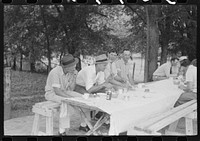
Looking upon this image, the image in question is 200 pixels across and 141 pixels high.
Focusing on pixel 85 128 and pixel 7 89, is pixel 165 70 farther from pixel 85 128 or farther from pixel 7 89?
pixel 7 89

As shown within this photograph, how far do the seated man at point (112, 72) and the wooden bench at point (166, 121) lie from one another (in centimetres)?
133

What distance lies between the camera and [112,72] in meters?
5.41

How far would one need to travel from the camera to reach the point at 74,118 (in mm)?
4949

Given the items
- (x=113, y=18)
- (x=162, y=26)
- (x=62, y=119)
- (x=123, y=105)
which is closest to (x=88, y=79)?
(x=62, y=119)

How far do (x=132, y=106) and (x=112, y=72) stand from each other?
2.18 meters

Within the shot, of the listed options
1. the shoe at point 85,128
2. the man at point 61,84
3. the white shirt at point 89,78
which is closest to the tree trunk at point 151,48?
the white shirt at point 89,78

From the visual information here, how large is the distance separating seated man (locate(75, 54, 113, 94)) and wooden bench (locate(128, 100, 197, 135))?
48.5 inches

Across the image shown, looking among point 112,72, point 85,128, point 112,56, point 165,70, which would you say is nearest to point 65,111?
point 85,128

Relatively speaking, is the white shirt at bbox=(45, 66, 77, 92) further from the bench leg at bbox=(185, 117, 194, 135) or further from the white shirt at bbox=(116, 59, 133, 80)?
the bench leg at bbox=(185, 117, 194, 135)

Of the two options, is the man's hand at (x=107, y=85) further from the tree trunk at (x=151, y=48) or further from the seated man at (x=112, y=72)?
the tree trunk at (x=151, y=48)

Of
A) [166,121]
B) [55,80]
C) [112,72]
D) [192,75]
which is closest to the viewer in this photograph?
[166,121]

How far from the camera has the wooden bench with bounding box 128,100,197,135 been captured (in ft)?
9.40

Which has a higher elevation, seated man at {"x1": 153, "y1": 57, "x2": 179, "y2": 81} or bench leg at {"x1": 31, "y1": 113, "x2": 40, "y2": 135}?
seated man at {"x1": 153, "y1": 57, "x2": 179, "y2": 81}

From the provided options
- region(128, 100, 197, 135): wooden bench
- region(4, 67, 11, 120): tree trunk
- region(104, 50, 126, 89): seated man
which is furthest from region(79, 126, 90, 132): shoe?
region(4, 67, 11, 120): tree trunk
